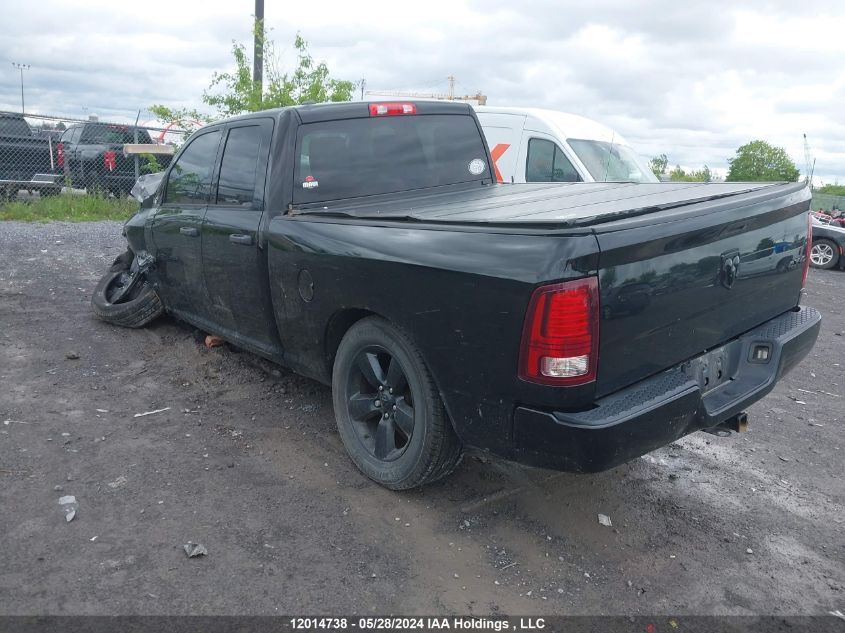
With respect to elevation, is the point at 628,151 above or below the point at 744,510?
above

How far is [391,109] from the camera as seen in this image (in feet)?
15.1

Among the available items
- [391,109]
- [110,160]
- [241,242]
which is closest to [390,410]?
[241,242]

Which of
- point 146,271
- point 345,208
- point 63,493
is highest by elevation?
point 345,208

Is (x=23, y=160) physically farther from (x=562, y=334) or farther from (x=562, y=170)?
(x=562, y=334)

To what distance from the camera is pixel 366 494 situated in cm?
359

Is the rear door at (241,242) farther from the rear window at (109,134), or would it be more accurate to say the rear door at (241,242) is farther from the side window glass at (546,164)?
the rear window at (109,134)

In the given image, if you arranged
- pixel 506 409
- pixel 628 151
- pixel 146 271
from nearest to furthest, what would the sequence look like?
1. pixel 506 409
2. pixel 146 271
3. pixel 628 151

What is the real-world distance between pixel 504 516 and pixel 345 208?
1939mm

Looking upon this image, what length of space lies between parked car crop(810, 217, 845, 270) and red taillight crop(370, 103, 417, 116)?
40.9 feet

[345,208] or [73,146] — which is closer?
[345,208]

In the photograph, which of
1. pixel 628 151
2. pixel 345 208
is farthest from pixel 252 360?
pixel 628 151

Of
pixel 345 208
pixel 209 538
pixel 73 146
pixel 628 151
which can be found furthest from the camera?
pixel 73 146

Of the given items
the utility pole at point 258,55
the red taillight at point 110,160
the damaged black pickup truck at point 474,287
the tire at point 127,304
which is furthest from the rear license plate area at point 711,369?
the red taillight at point 110,160

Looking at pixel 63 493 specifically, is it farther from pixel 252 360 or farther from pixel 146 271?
pixel 146 271
